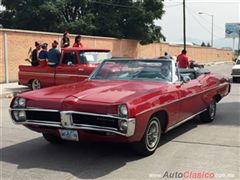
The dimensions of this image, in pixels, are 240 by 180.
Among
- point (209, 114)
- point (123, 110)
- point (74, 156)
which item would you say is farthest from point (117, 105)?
point (209, 114)

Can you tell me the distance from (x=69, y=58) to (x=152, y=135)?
8.26 m

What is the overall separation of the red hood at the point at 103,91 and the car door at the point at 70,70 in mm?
6515

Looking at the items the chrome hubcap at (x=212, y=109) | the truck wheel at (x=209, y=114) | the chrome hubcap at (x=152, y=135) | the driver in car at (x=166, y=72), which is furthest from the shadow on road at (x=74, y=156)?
the chrome hubcap at (x=212, y=109)

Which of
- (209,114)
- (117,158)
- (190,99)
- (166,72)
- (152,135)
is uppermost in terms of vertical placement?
(166,72)

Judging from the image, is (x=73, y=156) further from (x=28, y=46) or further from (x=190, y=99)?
(x=28, y=46)

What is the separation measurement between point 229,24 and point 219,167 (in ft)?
374

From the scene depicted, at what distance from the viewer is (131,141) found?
5617mm

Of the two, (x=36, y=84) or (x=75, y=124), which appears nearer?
(x=75, y=124)

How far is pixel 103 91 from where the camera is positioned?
6.12 meters

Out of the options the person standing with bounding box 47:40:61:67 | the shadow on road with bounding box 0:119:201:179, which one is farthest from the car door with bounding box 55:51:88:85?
the shadow on road with bounding box 0:119:201:179

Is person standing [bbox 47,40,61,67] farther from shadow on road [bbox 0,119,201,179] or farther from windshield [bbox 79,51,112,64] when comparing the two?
shadow on road [bbox 0,119,201,179]

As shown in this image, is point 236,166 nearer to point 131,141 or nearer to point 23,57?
point 131,141

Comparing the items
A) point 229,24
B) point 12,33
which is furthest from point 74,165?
point 229,24

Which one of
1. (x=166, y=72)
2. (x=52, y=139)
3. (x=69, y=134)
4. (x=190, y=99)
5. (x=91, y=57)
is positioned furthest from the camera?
(x=91, y=57)
